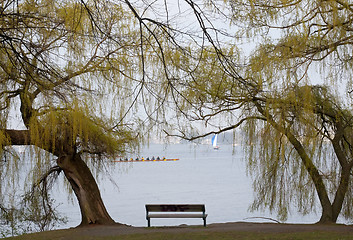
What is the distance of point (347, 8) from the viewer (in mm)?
7605

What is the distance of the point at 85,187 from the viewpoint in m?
11.1

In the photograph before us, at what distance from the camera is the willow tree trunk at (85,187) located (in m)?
11.0

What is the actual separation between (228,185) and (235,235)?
116ft

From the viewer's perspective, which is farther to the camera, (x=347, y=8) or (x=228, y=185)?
(x=228, y=185)

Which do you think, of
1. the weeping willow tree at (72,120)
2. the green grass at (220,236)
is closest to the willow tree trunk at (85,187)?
Result: the weeping willow tree at (72,120)

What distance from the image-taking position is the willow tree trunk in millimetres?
10953

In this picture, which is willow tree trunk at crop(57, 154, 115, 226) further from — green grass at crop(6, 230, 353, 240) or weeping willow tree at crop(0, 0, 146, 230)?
green grass at crop(6, 230, 353, 240)

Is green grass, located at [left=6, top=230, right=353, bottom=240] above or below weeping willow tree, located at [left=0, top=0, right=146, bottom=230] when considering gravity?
below

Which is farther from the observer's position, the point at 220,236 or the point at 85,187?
the point at 85,187

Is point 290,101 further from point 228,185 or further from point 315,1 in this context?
point 228,185

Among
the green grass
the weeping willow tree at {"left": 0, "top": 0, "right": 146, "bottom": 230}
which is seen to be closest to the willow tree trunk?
the weeping willow tree at {"left": 0, "top": 0, "right": 146, "bottom": 230}

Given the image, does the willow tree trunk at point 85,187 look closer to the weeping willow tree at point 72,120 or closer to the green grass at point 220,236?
the weeping willow tree at point 72,120

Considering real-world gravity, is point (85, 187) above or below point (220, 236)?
above

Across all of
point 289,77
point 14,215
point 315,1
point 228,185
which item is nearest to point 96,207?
→ point 14,215
